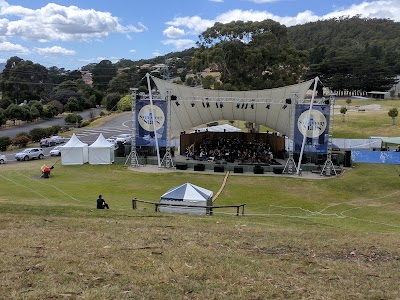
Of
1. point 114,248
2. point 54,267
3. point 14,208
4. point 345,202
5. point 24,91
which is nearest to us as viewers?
point 54,267

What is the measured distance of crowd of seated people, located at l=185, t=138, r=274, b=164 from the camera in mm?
31641

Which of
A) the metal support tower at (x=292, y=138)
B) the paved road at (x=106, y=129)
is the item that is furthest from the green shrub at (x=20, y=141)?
the metal support tower at (x=292, y=138)

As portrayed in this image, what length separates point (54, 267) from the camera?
6316 millimetres

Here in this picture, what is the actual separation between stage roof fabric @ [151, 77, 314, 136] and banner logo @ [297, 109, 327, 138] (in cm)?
148

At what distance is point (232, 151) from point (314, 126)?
7.47 meters

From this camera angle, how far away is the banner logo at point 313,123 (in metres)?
28.2

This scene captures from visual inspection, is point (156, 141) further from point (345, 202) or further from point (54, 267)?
point (54, 267)

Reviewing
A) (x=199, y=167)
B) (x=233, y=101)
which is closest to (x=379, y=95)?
(x=233, y=101)

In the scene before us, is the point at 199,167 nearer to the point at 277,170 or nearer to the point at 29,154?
the point at 277,170

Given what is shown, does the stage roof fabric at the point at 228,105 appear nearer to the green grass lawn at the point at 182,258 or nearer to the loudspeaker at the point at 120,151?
the loudspeaker at the point at 120,151

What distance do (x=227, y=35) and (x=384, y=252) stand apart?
140 ft

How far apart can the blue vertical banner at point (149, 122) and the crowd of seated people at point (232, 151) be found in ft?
12.6

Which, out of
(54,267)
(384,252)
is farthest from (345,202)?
(54,267)

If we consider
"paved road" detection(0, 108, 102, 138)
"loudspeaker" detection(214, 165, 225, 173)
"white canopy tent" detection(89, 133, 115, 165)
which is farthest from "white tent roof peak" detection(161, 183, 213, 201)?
"paved road" detection(0, 108, 102, 138)
